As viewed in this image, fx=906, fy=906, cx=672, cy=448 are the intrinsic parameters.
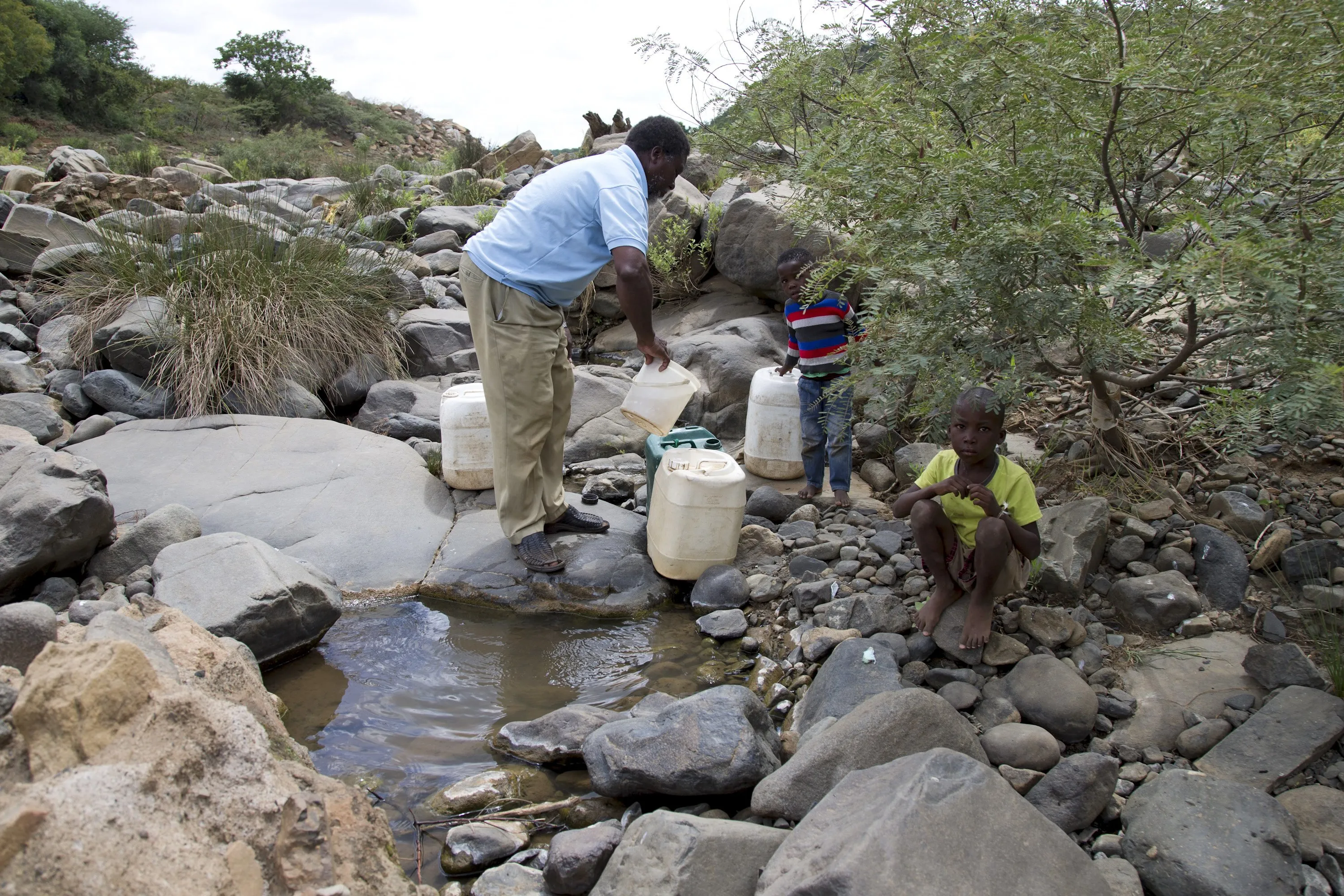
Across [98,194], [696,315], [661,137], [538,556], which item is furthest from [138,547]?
→ [98,194]

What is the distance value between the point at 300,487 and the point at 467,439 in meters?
0.98

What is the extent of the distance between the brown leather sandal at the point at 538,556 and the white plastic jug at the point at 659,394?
0.77m

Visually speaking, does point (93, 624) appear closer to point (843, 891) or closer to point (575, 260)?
point (843, 891)

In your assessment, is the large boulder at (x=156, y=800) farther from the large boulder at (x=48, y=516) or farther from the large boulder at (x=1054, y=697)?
the large boulder at (x=48, y=516)

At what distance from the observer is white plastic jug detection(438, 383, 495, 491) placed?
5082 mm

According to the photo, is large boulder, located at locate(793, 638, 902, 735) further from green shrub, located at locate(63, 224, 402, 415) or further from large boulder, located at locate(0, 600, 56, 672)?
green shrub, located at locate(63, 224, 402, 415)

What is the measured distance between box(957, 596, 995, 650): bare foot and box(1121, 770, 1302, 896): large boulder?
807 mm

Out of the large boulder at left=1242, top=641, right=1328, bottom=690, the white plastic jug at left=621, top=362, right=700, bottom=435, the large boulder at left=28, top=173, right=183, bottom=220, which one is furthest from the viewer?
the large boulder at left=28, top=173, right=183, bottom=220

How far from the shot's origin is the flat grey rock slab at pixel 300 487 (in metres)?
4.58

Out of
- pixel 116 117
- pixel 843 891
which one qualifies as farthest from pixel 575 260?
pixel 116 117

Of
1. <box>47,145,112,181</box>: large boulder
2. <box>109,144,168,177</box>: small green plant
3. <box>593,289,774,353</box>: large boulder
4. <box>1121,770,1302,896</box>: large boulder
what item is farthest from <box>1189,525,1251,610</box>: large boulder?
<box>109,144,168,177</box>: small green plant

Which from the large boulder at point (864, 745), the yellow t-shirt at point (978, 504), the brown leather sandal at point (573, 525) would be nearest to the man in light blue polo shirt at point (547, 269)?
the brown leather sandal at point (573, 525)

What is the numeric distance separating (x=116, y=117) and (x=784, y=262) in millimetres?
29011

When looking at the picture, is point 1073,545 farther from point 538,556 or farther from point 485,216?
point 485,216
